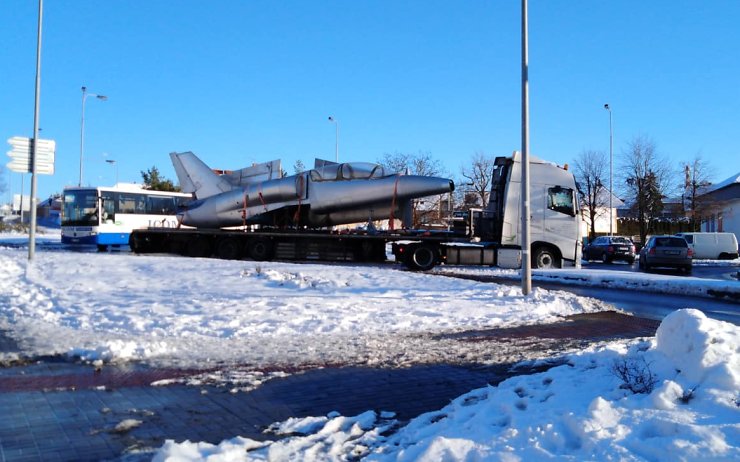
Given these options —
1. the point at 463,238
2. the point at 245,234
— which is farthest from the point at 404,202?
the point at 245,234

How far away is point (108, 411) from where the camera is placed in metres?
5.32

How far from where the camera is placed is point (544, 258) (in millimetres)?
21562

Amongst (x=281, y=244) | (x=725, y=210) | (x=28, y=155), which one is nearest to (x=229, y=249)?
(x=281, y=244)

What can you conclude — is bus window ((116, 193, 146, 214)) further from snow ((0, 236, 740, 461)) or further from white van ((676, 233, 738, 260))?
white van ((676, 233, 738, 260))

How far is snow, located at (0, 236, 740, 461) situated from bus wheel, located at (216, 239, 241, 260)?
7.16 meters

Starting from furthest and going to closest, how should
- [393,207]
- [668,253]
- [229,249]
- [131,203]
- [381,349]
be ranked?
[131,203]
[668,253]
[229,249]
[393,207]
[381,349]

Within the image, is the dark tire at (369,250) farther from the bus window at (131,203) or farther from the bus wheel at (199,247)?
the bus window at (131,203)

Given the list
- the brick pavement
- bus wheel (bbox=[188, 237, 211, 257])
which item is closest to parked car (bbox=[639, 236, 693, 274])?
bus wheel (bbox=[188, 237, 211, 257])

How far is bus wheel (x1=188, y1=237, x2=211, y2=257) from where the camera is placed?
24.7 m

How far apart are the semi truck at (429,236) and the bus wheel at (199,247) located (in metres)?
0.04

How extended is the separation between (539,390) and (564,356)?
86.7 inches

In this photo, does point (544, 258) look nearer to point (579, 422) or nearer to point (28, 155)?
point (28, 155)

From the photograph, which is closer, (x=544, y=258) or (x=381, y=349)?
(x=381, y=349)

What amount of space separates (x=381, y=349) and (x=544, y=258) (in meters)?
14.7
